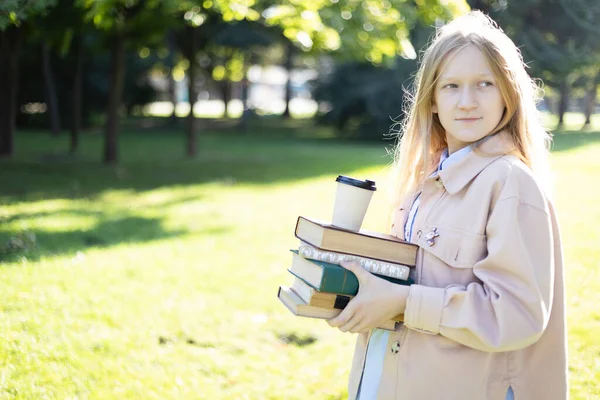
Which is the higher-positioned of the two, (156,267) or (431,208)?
(431,208)

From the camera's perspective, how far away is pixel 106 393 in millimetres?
3734

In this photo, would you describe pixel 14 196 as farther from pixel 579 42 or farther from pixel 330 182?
pixel 579 42

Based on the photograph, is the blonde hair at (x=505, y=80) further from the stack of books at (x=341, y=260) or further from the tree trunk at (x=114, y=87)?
the tree trunk at (x=114, y=87)

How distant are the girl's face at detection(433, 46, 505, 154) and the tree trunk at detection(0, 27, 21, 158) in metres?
13.3

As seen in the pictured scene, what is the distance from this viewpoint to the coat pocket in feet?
5.98

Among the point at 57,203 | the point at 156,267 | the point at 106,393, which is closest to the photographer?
the point at 106,393

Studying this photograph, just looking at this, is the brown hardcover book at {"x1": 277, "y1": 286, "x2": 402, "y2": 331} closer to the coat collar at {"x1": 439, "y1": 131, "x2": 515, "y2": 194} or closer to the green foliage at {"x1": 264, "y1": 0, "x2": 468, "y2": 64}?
the coat collar at {"x1": 439, "y1": 131, "x2": 515, "y2": 194}

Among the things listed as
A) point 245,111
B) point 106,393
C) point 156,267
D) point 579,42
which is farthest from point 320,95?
point 106,393

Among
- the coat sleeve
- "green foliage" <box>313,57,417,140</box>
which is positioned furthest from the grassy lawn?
"green foliage" <box>313,57,417,140</box>

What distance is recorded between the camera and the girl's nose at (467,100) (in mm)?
1917

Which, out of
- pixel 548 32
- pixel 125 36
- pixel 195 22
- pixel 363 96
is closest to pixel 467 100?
pixel 195 22

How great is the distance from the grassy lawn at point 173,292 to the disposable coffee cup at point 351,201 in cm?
59

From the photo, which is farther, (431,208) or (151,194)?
(151,194)

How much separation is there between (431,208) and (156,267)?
4833 millimetres
